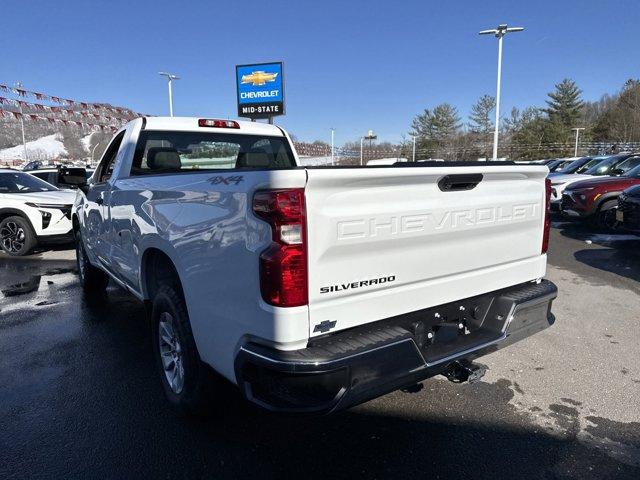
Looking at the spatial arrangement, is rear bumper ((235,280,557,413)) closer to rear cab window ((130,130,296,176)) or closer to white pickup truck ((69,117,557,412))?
white pickup truck ((69,117,557,412))

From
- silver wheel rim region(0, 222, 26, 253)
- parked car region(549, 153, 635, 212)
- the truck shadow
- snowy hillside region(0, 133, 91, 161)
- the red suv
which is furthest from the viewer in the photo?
snowy hillside region(0, 133, 91, 161)

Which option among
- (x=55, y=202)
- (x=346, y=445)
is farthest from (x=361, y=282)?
(x=55, y=202)

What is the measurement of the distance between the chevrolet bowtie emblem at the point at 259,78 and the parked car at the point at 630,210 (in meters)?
14.6

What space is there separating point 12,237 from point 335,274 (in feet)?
30.0

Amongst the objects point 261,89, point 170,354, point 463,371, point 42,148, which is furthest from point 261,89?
point 42,148

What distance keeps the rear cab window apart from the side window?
0.61 meters

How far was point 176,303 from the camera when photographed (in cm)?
287

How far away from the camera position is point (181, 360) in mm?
2955

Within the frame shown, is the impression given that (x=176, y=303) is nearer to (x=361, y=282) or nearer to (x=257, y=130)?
(x=361, y=282)

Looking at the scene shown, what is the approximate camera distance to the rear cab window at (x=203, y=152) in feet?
13.6

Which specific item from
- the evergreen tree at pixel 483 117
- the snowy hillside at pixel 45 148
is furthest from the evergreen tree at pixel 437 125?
the snowy hillside at pixel 45 148

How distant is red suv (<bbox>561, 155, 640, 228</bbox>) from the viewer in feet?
32.3

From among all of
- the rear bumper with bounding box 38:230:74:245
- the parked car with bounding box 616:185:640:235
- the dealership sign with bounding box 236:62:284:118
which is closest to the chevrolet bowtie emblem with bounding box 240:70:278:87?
the dealership sign with bounding box 236:62:284:118

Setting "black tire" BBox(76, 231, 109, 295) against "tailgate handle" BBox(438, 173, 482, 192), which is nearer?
"tailgate handle" BBox(438, 173, 482, 192)
